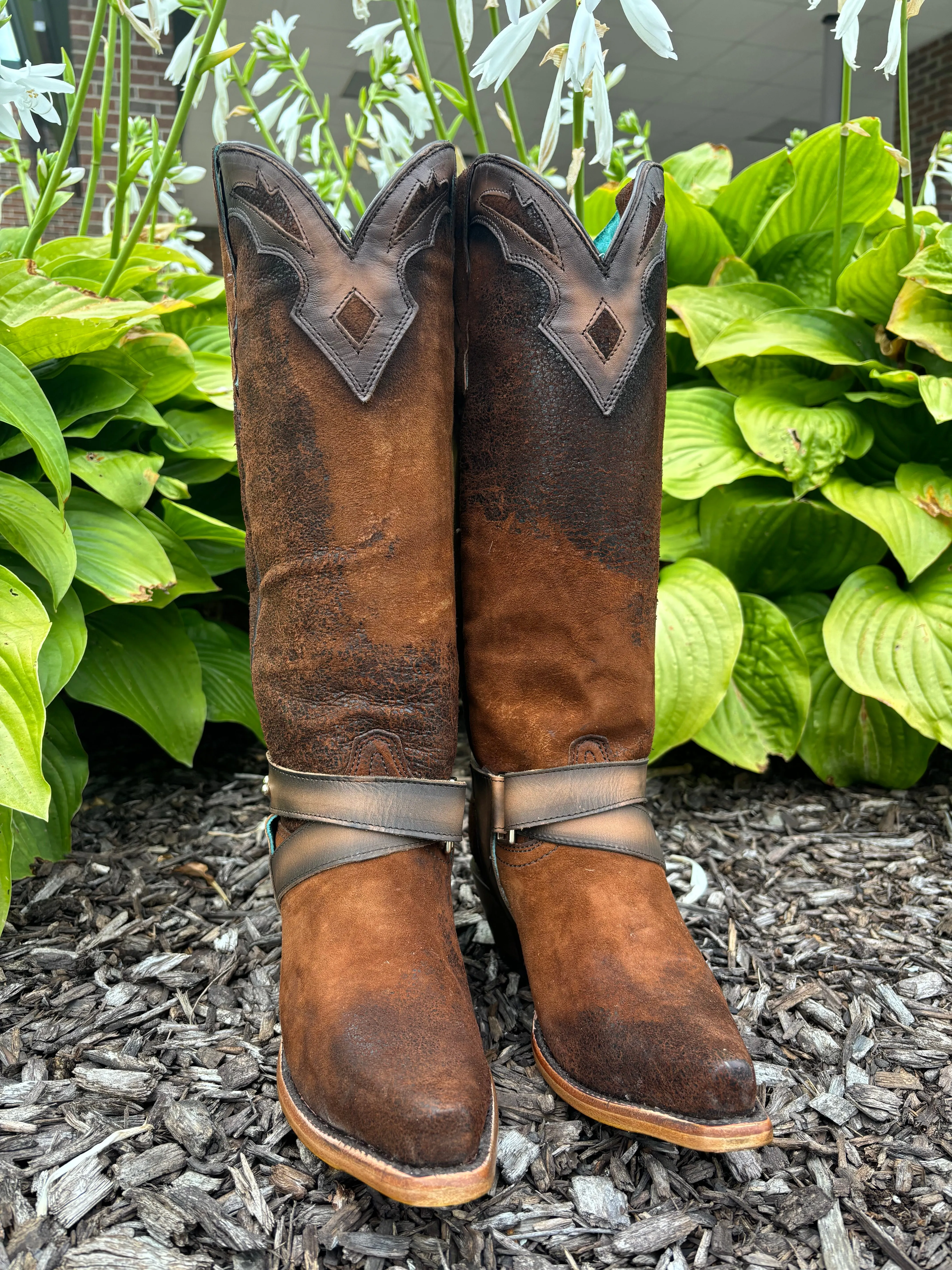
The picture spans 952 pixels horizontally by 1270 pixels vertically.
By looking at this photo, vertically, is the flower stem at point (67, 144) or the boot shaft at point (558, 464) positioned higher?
the flower stem at point (67, 144)

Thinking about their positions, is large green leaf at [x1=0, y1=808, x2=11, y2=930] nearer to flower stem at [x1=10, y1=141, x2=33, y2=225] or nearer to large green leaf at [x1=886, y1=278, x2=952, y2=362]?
flower stem at [x1=10, y1=141, x2=33, y2=225]

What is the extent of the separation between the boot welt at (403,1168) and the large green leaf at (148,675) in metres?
0.70

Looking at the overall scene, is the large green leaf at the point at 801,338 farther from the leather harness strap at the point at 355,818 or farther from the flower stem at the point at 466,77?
the leather harness strap at the point at 355,818

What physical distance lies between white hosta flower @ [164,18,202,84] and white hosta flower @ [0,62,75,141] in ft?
0.51

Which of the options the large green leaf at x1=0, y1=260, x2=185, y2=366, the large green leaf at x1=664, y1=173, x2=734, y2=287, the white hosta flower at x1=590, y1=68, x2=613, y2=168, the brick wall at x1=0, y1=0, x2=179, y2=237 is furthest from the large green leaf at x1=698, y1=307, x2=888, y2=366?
the brick wall at x1=0, y1=0, x2=179, y2=237

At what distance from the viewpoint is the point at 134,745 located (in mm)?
1567

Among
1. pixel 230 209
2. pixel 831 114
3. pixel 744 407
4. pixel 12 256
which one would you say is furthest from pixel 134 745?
pixel 831 114

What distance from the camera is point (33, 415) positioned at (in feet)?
3.17

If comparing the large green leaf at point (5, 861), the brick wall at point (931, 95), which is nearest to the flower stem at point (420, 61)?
the large green leaf at point (5, 861)

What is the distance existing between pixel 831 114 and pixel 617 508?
3.07 meters

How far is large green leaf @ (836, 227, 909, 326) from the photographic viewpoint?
1.39 meters

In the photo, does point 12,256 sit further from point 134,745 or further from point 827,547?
point 827,547

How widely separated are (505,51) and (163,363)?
78 centimetres
